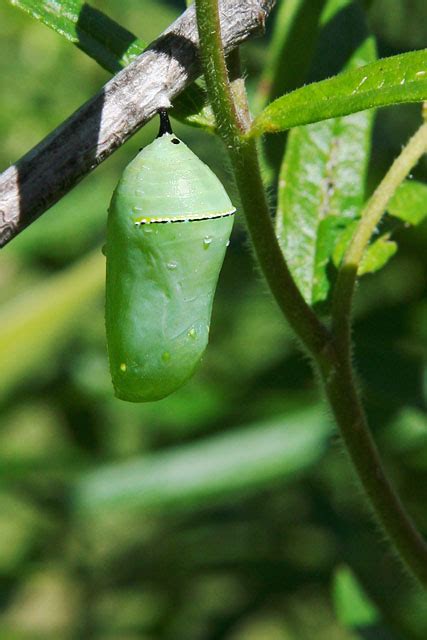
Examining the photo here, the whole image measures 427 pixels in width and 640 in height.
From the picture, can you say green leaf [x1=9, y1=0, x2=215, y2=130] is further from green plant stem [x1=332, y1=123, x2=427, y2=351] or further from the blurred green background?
the blurred green background

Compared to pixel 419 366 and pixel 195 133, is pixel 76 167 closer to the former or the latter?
pixel 419 366

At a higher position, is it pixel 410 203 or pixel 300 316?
pixel 300 316

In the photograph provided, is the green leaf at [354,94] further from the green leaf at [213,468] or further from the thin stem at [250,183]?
the green leaf at [213,468]

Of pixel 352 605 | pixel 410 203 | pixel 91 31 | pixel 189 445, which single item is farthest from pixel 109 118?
pixel 189 445

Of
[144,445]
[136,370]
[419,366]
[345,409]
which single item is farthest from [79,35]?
[144,445]

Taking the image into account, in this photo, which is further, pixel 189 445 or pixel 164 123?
pixel 189 445

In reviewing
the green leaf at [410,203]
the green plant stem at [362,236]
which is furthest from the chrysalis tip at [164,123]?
the green leaf at [410,203]

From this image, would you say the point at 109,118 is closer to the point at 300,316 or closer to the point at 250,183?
the point at 250,183
